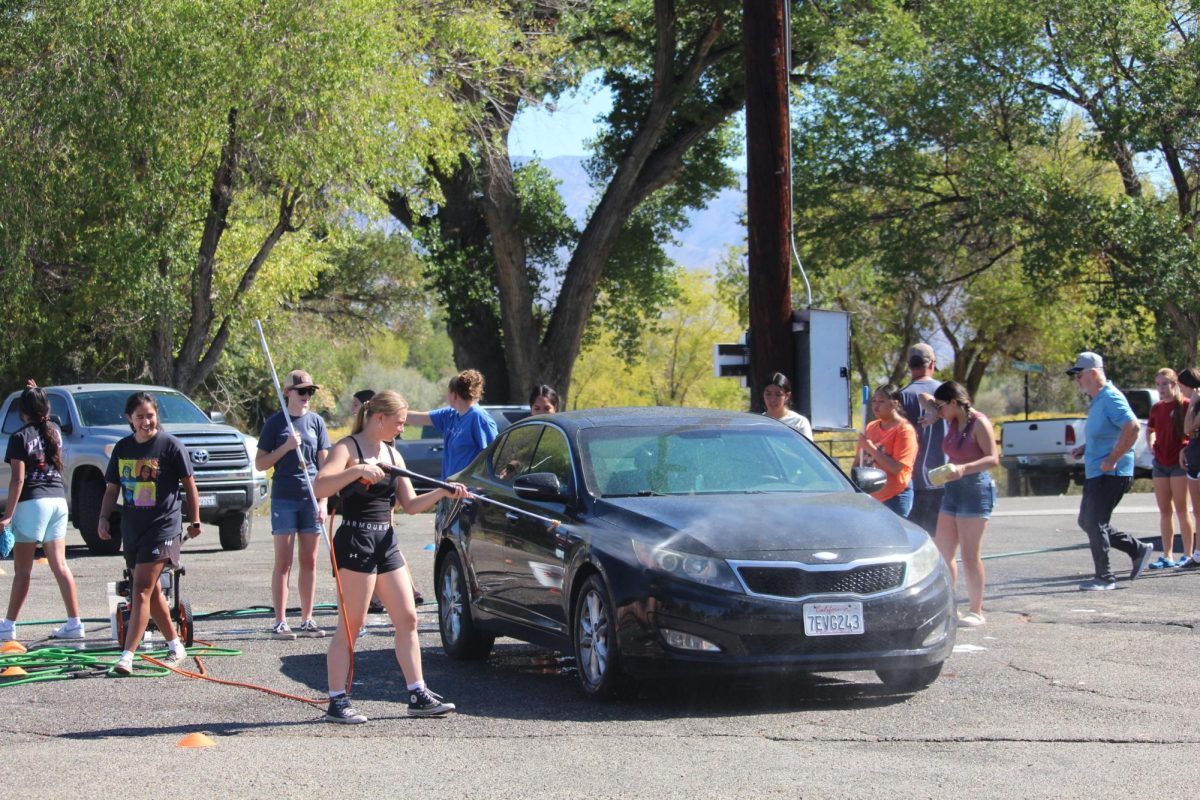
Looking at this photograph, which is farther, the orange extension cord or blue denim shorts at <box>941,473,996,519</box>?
blue denim shorts at <box>941,473,996,519</box>

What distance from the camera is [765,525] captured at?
318 inches

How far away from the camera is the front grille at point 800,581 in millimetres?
7762

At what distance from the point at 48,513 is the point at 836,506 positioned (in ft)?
17.4

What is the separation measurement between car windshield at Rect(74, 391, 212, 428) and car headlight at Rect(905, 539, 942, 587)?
1219 cm

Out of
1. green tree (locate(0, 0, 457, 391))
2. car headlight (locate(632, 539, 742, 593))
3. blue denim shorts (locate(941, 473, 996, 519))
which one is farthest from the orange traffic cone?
green tree (locate(0, 0, 457, 391))

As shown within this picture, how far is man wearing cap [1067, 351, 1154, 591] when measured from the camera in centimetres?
1249

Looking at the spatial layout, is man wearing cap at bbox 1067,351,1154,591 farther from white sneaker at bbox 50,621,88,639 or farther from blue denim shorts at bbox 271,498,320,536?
white sneaker at bbox 50,621,88,639

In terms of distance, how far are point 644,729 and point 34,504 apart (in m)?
4.97

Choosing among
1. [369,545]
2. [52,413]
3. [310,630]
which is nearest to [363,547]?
[369,545]

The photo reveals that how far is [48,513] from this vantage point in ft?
33.9

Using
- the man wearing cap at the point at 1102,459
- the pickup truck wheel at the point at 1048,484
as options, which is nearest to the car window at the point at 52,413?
the man wearing cap at the point at 1102,459

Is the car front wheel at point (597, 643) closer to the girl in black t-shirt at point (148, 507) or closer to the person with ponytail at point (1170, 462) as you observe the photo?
the girl in black t-shirt at point (148, 507)

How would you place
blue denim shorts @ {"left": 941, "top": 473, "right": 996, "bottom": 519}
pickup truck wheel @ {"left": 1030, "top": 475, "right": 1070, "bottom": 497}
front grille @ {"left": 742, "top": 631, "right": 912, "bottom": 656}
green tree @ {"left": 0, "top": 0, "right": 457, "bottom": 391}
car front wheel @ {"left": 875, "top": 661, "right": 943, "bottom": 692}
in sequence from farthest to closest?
pickup truck wheel @ {"left": 1030, "top": 475, "right": 1070, "bottom": 497} < green tree @ {"left": 0, "top": 0, "right": 457, "bottom": 391} < blue denim shorts @ {"left": 941, "top": 473, "right": 996, "bottom": 519} < car front wheel @ {"left": 875, "top": 661, "right": 943, "bottom": 692} < front grille @ {"left": 742, "top": 631, "right": 912, "bottom": 656}

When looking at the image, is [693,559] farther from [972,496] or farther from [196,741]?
[972,496]
